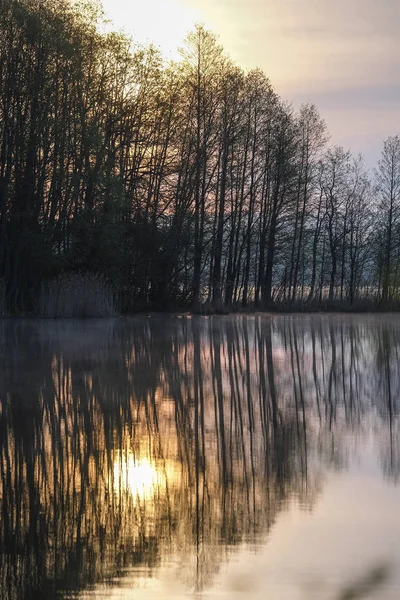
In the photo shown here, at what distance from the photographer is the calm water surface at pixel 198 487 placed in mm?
3479

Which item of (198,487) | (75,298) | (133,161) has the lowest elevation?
(198,487)

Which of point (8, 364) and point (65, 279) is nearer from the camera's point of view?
point (8, 364)

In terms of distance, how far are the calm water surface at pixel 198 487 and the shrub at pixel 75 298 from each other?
62.5 ft

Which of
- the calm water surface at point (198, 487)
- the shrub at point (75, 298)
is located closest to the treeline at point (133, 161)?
the shrub at point (75, 298)

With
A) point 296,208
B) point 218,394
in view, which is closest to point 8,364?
point 218,394

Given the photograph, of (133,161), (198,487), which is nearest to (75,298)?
(133,161)

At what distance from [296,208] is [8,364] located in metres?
43.6

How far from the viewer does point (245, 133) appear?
4688cm

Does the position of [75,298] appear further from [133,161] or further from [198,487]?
[198,487]

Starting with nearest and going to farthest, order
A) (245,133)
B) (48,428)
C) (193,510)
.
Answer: (193,510), (48,428), (245,133)

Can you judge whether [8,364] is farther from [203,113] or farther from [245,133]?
[245,133]

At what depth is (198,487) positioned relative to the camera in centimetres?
500

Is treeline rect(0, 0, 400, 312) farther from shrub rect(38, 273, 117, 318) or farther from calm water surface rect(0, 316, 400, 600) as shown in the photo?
calm water surface rect(0, 316, 400, 600)

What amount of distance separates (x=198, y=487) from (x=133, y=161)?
1404 inches
